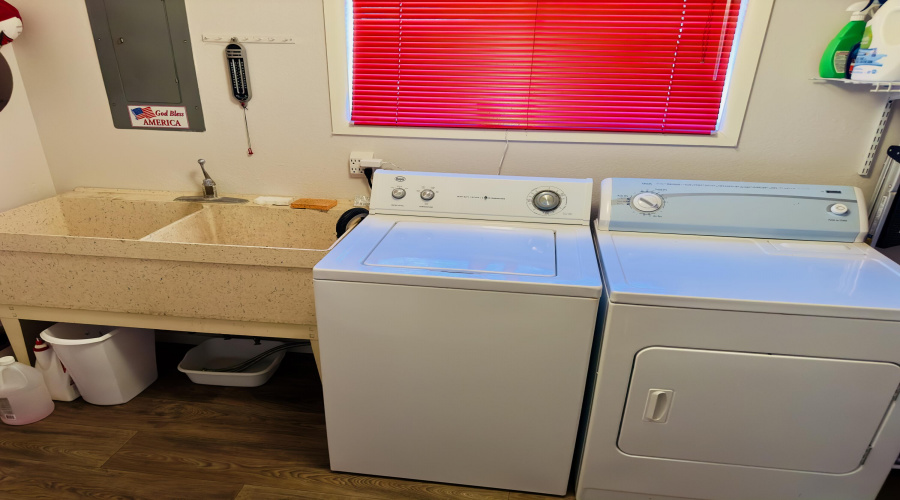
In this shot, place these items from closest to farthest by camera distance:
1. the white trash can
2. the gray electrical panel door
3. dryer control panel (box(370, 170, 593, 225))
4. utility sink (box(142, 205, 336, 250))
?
dryer control panel (box(370, 170, 593, 225)) < the white trash can < the gray electrical panel door < utility sink (box(142, 205, 336, 250))

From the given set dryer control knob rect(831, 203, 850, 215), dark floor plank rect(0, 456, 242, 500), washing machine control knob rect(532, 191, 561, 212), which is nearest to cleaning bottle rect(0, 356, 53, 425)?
dark floor plank rect(0, 456, 242, 500)

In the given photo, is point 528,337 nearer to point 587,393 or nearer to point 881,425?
point 587,393

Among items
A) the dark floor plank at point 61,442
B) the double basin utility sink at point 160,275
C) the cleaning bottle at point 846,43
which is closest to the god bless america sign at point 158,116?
the double basin utility sink at point 160,275

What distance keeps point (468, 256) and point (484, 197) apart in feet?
1.21

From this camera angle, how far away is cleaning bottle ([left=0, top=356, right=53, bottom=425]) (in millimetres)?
1733

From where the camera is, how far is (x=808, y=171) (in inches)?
70.4

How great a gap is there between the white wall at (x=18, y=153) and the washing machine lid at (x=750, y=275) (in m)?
2.33

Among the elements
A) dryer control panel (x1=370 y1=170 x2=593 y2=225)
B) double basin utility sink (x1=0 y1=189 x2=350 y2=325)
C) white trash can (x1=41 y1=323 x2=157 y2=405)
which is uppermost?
dryer control panel (x1=370 y1=170 x2=593 y2=225)

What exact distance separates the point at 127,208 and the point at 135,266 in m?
0.59

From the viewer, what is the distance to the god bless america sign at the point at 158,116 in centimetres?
201

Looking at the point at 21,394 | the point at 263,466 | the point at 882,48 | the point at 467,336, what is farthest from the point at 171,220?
the point at 882,48

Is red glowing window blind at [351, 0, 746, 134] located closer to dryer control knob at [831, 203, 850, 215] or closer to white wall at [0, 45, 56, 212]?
dryer control knob at [831, 203, 850, 215]

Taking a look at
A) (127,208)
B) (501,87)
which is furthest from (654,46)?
(127,208)

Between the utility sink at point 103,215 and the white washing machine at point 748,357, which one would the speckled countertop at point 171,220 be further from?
the white washing machine at point 748,357
